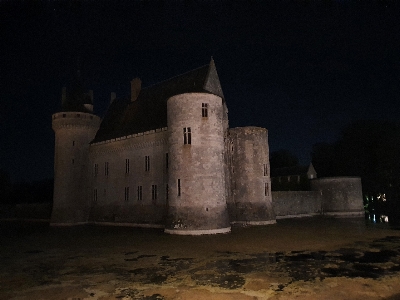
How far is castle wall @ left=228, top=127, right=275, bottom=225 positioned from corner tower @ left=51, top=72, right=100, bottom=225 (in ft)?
53.4

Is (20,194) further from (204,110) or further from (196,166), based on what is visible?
(204,110)

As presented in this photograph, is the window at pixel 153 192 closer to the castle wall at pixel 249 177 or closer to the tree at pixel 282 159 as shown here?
the castle wall at pixel 249 177

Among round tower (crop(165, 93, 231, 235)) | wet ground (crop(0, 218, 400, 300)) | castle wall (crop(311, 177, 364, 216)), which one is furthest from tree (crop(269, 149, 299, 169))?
wet ground (crop(0, 218, 400, 300))

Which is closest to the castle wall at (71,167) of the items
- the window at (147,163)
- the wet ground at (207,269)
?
the window at (147,163)

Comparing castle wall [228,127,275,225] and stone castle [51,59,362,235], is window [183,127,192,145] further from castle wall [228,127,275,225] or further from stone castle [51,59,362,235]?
castle wall [228,127,275,225]

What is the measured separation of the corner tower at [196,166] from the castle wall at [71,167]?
14433 millimetres


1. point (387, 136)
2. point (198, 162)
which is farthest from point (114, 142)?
point (387, 136)

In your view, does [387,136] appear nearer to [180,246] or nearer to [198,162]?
[198,162]

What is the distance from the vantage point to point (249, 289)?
9445 mm

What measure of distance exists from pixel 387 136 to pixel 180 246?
43.4 m

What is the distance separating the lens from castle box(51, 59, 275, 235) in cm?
2398

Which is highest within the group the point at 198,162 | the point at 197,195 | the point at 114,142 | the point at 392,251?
the point at 114,142

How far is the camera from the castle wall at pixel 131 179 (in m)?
28.4

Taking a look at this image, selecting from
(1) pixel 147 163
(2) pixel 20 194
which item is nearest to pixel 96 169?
(1) pixel 147 163
